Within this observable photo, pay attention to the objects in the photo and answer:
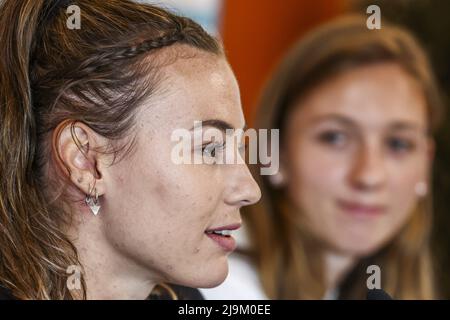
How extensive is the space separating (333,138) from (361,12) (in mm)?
662

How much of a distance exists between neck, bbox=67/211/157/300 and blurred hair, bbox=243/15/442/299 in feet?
1.61

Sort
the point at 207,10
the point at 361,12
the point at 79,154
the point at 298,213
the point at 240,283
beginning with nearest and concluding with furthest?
the point at 79,154, the point at 240,283, the point at 298,213, the point at 207,10, the point at 361,12

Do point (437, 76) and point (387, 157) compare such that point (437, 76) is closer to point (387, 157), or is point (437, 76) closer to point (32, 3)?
point (387, 157)

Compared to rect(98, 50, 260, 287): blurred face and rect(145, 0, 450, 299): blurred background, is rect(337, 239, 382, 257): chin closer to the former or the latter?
rect(145, 0, 450, 299): blurred background

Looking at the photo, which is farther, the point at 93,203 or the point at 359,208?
the point at 359,208

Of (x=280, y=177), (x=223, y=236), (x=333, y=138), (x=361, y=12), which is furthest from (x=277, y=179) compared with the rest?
(x=361, y=12)

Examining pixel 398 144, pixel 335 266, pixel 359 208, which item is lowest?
pixel 335 266

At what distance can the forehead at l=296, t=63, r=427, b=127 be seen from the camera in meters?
1.30

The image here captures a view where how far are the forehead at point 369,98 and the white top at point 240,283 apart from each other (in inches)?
10.1

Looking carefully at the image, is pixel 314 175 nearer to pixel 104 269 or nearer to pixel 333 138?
A: pixel 333 138

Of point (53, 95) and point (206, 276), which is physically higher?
point (53, 95)

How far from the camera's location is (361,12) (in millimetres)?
1879

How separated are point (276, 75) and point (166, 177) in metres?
0.66
